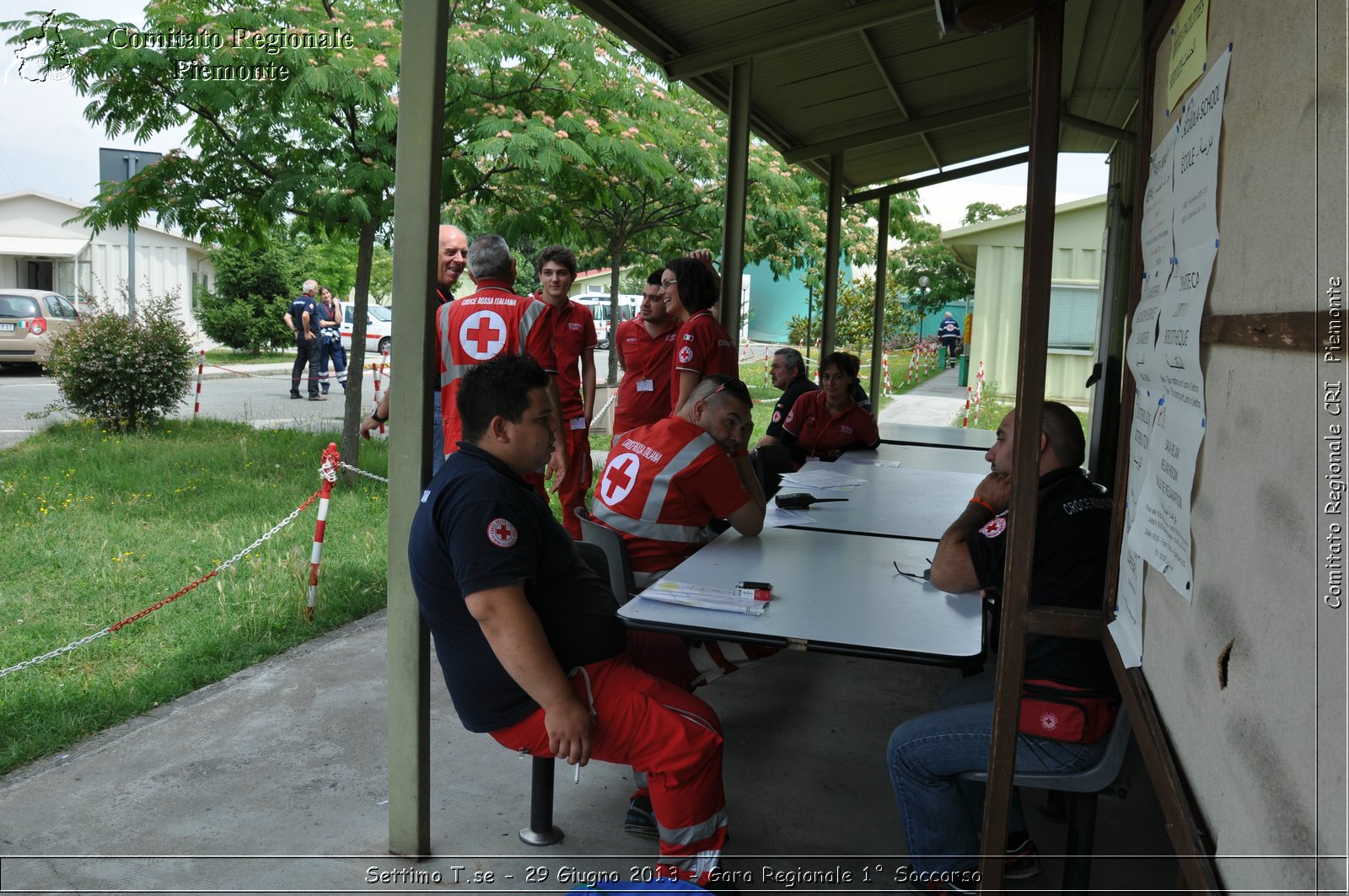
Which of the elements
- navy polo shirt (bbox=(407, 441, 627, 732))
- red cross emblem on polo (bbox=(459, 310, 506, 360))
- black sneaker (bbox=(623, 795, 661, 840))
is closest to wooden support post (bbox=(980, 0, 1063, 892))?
navy polo shirt (bbox=(407, 441, 627, 732))

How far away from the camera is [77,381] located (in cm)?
1091

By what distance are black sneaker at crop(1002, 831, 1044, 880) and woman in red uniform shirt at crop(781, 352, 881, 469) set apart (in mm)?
3441

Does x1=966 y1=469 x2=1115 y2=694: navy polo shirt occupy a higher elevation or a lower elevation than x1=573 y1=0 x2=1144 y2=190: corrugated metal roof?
lower

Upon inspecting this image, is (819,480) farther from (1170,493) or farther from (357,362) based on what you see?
(357,362)

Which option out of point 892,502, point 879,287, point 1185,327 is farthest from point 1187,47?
point 879,287

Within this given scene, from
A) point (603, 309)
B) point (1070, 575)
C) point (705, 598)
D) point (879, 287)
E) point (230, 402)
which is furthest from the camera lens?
point (603, 309)

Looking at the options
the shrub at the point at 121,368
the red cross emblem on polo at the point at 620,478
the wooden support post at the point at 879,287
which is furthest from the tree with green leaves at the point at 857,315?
the red cross emblem on polo at the point at 620,478

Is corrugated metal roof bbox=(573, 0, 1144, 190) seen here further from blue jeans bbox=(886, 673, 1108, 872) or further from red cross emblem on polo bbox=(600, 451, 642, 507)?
blue jeans bbox=(886, 673, 1108, 872)

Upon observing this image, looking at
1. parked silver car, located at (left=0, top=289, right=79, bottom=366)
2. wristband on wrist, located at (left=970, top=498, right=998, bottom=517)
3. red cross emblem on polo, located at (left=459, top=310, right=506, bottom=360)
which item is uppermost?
parked silver car, located at (left=0, top=289, right=79, bottom=366)

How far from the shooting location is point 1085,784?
8.18 ft

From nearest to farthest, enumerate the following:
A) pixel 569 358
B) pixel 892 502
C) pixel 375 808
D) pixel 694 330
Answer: pixel 375 808, pixel 892 502, pixel 694 330, pixel 569 358

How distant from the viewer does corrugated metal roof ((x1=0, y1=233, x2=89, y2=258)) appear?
34.6 m

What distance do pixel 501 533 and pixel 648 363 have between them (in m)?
4.04

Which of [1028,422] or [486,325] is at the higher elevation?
[486,325]
